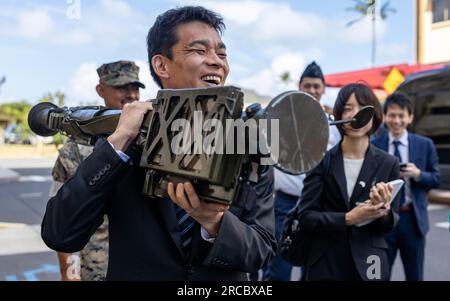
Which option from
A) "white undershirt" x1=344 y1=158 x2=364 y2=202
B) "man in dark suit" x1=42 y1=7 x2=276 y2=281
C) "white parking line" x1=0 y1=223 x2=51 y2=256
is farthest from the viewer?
"white parking line" x1=0 y1=223 x2=51 y2=256

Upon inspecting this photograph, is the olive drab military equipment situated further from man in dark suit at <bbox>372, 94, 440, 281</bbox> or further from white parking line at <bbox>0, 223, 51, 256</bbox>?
white parking line at <bbox>0, 223, 51, 256</bbox>

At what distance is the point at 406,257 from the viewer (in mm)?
2994

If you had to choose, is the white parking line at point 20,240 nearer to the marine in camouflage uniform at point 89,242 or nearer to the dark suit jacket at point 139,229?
the marine in camouflage uniform at point 89,242

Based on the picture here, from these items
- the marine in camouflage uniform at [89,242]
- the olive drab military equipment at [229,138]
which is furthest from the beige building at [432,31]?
the olive drab military equipment at [229,138]

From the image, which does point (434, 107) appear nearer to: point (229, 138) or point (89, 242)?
point (89, 242)

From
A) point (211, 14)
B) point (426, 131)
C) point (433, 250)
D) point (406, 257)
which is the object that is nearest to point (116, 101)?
point (211, 14)

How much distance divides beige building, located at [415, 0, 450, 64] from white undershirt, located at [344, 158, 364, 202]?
14.5 metres

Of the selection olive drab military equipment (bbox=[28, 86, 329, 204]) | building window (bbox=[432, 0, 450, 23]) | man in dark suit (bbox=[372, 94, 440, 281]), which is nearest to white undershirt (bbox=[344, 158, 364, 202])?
man in dark suit (bbox=[372, 94, 440, 281])

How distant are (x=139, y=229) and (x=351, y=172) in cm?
123

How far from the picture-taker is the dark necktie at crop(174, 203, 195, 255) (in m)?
1.21

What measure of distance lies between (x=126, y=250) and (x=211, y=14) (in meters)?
0.70

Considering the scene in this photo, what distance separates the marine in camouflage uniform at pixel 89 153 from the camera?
1951 millimetres

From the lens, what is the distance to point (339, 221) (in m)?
2.03
